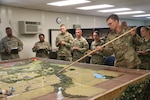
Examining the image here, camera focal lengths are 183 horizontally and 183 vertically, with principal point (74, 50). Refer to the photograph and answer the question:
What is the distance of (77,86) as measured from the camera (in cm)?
194

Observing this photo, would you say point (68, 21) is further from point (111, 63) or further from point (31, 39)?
point (111, 63)

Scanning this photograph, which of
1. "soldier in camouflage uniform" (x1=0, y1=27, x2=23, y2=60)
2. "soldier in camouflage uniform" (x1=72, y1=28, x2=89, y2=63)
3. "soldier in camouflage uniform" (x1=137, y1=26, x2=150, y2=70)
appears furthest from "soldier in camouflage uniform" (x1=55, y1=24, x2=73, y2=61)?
"soldier in camouflage uniform" (x1=137, y1=26, x2=150, y2=70)

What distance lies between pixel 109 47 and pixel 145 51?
1225 mm

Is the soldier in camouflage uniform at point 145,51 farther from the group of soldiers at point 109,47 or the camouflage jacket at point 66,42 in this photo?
the camouflage jacket at point 66,42

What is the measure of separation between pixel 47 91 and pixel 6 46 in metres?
3.46

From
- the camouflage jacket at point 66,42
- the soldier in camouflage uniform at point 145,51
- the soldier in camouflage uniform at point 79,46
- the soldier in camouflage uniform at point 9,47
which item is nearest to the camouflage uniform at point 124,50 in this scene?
the soldier in camouflage uniform at point 145,51

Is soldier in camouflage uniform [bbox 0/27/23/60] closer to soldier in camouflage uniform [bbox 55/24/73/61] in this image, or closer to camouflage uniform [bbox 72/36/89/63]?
soldier in camouflage uniform [bbox 55/24/73/61]


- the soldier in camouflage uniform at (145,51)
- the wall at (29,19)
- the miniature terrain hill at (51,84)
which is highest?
the wall at (29,19)

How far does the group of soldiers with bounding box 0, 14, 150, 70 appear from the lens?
10.1ft

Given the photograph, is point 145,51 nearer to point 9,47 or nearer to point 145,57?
point 145,57

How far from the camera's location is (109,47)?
3162 millimetres

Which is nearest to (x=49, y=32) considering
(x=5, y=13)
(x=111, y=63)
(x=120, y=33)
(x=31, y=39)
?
(x=31, y=39)

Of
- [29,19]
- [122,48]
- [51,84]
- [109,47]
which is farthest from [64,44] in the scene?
[51,84]

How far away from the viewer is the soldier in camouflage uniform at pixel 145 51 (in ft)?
13.0
